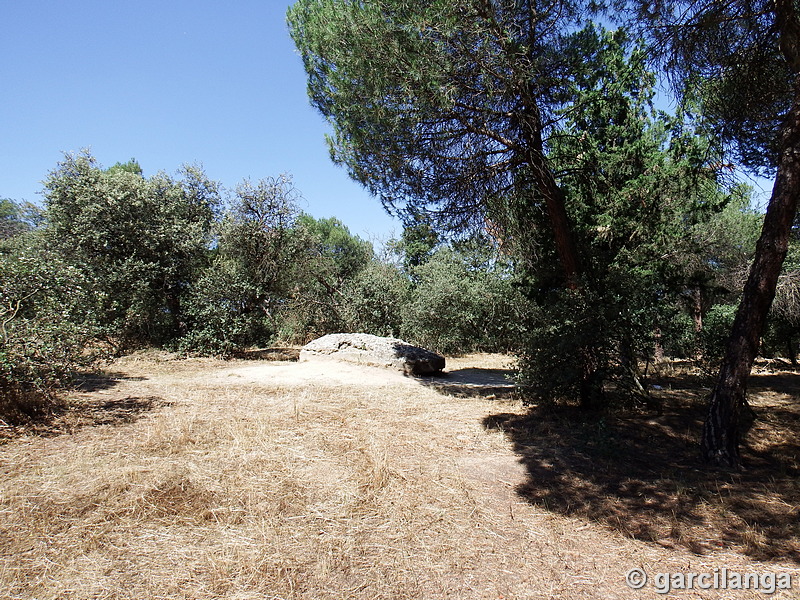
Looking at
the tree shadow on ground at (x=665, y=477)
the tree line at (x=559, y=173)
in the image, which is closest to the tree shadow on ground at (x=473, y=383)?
the tree line at (x=559, y=173)

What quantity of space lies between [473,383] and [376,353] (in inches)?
101

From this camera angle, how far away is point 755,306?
15.0 ft

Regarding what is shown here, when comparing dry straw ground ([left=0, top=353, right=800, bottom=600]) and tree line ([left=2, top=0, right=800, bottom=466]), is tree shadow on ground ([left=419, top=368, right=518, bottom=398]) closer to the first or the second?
tree line ([left=2, top=0, right=800, bottom=466])

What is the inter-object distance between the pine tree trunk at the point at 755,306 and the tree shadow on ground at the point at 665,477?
340 millimetres

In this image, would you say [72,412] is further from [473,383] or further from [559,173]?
[559,173]

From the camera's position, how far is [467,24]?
20.5 feet

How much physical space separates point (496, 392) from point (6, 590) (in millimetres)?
7598

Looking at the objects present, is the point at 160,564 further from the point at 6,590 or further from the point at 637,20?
the point at 637,20

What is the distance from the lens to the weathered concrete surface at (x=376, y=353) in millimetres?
11102

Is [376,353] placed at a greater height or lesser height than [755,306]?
lesser

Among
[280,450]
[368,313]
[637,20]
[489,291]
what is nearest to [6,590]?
[280,450]
